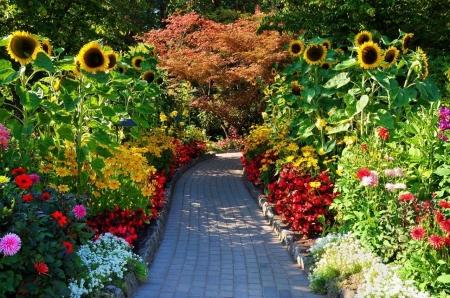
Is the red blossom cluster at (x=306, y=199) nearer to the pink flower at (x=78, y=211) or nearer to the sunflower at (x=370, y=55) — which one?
the sunflower at (x=370, y=55)

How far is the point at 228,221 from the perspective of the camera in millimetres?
6172

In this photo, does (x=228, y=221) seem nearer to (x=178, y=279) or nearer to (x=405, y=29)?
(x=178, y=279)

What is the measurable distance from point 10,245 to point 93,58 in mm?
2186

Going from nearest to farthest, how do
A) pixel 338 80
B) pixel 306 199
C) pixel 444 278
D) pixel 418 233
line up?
1. pixel 444 278
2. pixel 418 233
3. pixel 306 199
4. pixel 338 80

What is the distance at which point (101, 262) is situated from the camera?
11.6 feet

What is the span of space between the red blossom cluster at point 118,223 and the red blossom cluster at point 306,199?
1.79m

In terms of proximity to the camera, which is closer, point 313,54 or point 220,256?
point 220,256

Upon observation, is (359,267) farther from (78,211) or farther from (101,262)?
(78,211)

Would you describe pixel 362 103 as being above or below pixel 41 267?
above

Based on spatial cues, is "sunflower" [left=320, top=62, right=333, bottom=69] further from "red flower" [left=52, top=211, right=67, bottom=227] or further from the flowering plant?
"red flower" [left=52, top=211, right=67, bottom=227]

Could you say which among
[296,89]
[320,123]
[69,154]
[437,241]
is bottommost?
[437,241]

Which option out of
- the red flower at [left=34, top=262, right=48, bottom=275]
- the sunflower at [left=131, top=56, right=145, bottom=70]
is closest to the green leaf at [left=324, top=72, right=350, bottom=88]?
the sunflower at [left=131, top=56, right=145, bottom=70]

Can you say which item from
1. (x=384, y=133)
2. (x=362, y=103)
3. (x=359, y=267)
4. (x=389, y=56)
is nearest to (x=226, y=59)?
(x=389, y=56)

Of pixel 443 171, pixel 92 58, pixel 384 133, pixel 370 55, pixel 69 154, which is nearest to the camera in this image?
pixel 443 171
